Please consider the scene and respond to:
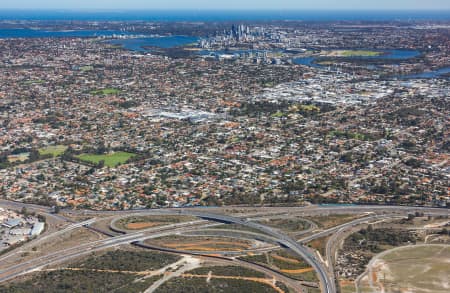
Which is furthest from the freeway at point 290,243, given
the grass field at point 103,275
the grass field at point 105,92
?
the grass field at point 105,92

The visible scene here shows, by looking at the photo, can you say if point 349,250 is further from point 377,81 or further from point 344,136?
point 377,81

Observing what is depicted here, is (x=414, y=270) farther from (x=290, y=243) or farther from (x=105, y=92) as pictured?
(x=105, y=92)

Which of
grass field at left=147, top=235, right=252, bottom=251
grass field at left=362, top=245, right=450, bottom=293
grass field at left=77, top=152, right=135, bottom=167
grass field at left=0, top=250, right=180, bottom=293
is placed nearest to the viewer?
grass field at left=0, top=250, right=180, bottom=293

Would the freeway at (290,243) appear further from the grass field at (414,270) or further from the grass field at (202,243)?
the grass field at (414,270)

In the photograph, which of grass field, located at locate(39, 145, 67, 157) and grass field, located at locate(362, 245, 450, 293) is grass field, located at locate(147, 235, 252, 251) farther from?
grass field, located at locate(39, 145, 67, 157)

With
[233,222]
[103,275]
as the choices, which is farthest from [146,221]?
[103,275]

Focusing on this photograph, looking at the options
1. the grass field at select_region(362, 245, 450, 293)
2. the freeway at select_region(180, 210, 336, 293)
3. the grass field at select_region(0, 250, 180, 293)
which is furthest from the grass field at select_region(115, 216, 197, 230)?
the grass field at select_region(362, 245, 450, 293)

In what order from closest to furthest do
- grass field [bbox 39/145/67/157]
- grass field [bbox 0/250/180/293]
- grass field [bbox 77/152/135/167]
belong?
grass field [bbox 0/250/180/293], grass field [bbox 77/152/135/167], grass field [bbox 39/145/67/157]
